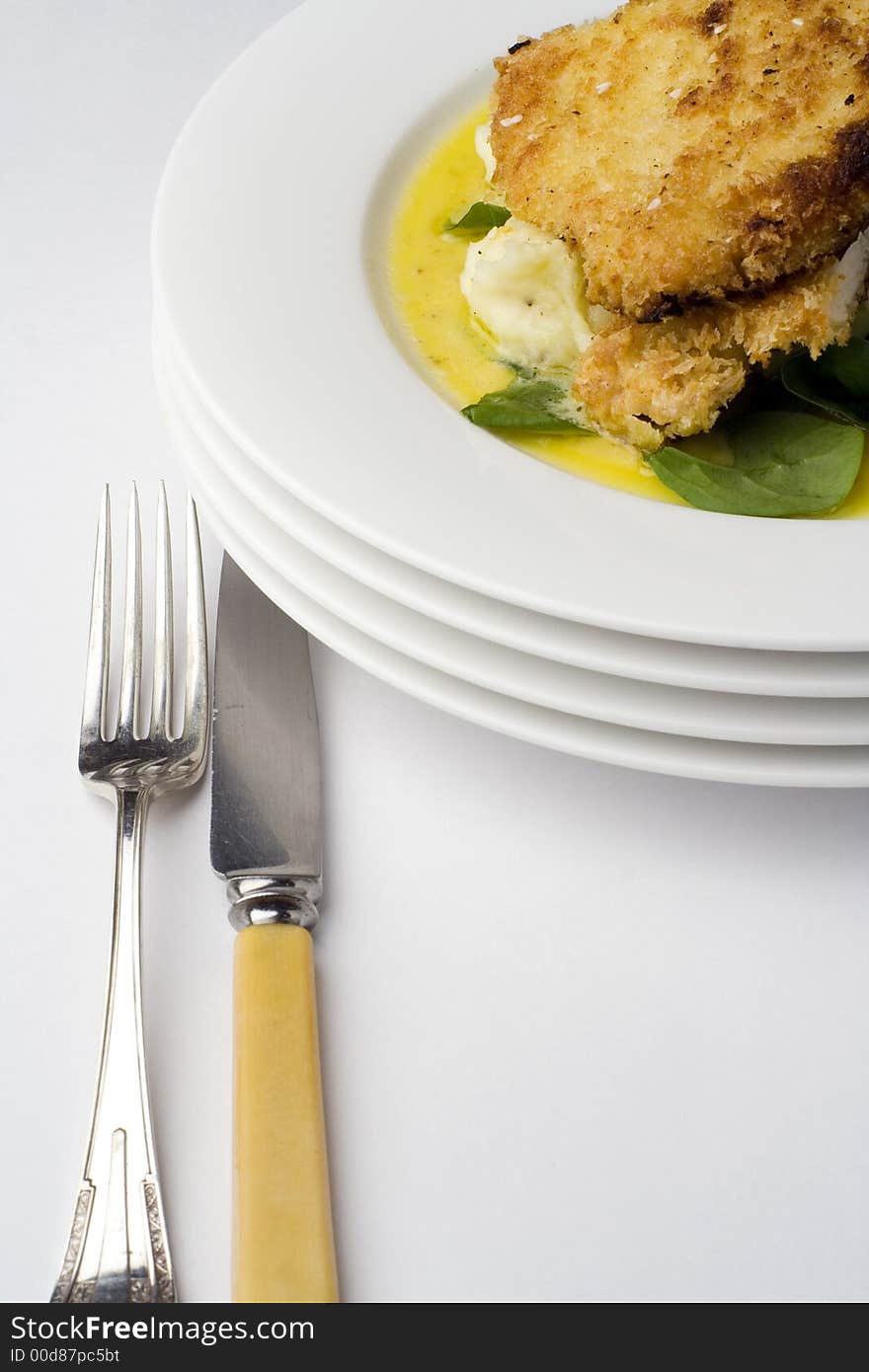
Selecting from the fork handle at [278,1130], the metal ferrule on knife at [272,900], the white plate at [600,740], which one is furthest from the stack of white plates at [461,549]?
the fork handle at [278,1130]

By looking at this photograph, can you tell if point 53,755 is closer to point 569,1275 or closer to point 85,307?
point 569,1275

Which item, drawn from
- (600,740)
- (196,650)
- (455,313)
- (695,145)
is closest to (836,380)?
(695,145)

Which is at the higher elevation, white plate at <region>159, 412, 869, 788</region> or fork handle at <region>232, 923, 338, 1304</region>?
white plate at <region>159, 412, 869, 788</region>

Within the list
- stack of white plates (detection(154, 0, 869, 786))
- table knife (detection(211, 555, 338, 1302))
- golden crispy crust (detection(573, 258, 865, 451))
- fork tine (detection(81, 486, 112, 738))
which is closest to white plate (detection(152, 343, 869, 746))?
stack of white plates (detection(154, 0, 869, 786))

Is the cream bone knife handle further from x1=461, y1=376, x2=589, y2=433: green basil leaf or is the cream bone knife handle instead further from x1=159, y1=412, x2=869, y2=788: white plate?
x1=461, y1=376, x2=589, y2=433: green basil leaf

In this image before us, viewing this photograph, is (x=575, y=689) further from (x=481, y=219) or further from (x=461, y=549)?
(x=481, y=219)

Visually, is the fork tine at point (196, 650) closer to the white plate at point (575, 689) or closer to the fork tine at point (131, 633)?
the fork tine at point (131, 633)
